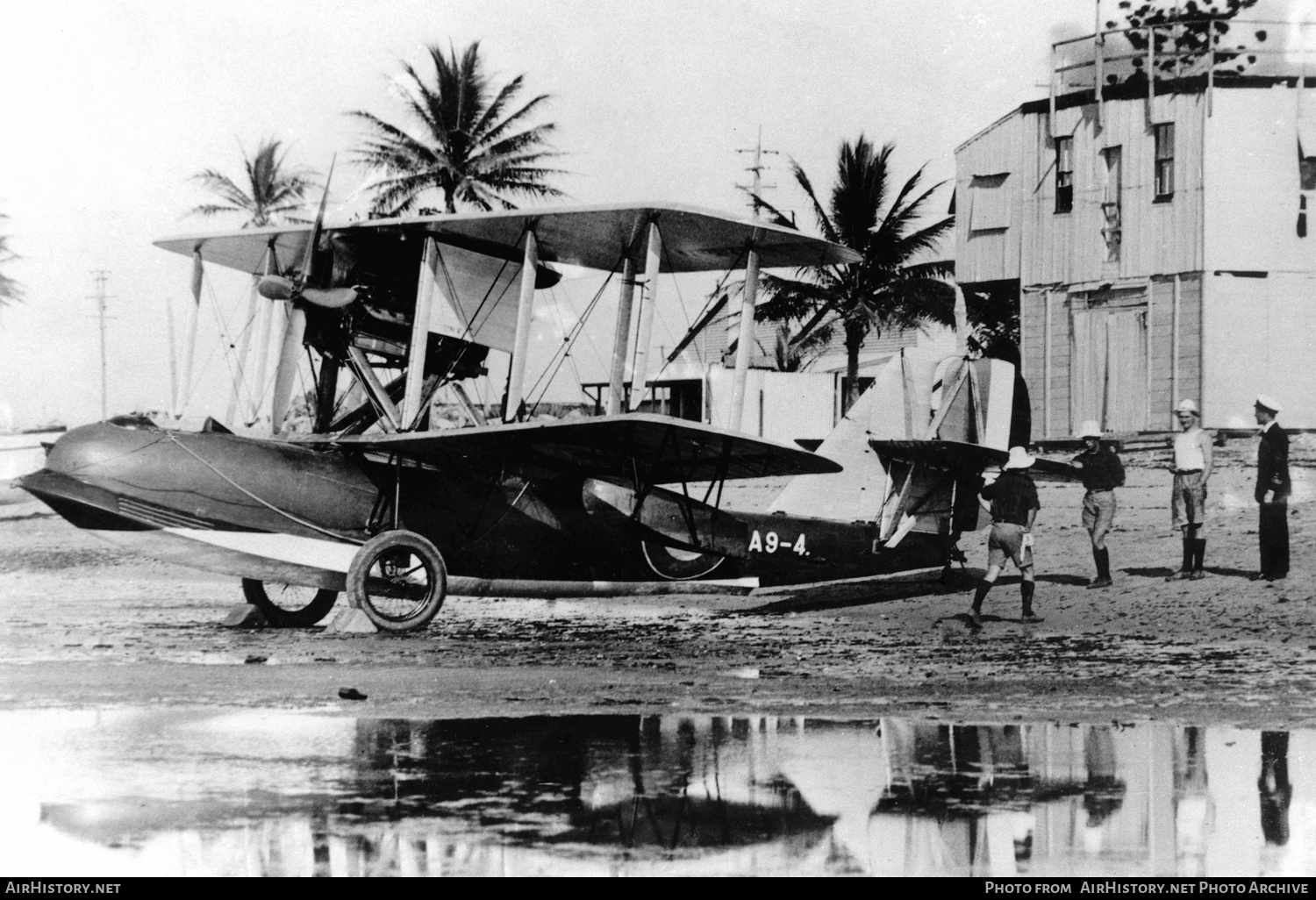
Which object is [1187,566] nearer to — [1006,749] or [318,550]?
[1006,749]

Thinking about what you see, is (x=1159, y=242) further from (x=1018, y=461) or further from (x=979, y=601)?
(x=979, y=601)

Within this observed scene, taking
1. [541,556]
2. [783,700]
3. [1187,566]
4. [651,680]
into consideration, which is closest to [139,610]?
[541,556]

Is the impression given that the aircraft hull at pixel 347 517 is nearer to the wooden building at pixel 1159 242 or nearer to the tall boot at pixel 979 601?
the tall boot at pixel 979 601

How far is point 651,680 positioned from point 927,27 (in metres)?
7.44

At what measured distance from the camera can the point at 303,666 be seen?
354 inches

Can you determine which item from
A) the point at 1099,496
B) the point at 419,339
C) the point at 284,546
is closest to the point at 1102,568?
the point at 1099,496

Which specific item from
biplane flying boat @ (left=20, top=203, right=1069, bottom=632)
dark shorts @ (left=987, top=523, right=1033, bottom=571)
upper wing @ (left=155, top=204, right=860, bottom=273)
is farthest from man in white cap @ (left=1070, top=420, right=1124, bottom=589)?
upper wing @ (left=155, top=204, right=860, bottom=273)

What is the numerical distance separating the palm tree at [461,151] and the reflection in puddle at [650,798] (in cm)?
1661

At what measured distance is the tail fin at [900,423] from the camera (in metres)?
13.1

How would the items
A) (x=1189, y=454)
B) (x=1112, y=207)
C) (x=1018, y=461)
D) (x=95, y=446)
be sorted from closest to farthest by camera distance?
1. (x=95, y=446)
2. (x=1018, y=461)
3. (x=1189, y=454)
4. (x=1112, y=207)

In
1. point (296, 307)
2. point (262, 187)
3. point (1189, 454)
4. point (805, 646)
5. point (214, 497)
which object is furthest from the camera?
point (262, 187)

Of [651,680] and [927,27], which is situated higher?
[927,27]

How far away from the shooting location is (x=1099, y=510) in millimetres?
12648

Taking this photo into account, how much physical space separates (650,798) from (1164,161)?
13.5 m
